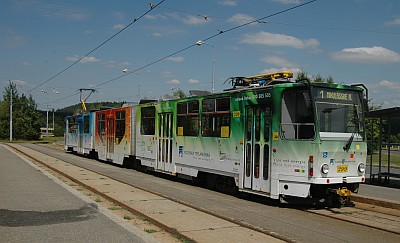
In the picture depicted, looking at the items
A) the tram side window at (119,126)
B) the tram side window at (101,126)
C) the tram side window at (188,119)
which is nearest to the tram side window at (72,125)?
the tram side window at (101,126)

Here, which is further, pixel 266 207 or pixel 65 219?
pixel 266 207

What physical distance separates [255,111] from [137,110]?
31.7ft

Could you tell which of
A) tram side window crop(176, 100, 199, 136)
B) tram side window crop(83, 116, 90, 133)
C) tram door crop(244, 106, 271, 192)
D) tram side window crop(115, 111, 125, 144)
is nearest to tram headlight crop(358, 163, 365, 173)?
tram door crop(244, 106, 271, 192)

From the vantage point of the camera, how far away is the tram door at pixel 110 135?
79.7ft

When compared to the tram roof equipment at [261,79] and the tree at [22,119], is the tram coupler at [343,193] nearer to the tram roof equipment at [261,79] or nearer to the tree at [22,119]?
the tram roof equipment at [261,79]

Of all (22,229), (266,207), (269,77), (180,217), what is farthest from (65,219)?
(269,77)

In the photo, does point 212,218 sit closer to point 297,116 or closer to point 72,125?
point 297,116

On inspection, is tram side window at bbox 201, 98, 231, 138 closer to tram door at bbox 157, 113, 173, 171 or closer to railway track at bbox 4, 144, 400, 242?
railway track at bbox 4, 144, 400, 242

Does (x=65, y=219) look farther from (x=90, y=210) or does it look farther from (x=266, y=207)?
→ (x=266, y=207)

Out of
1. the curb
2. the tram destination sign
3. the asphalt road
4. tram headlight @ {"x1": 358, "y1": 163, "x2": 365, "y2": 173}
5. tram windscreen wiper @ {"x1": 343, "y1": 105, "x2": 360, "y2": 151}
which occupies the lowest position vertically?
the curb

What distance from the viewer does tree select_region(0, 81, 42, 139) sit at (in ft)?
288

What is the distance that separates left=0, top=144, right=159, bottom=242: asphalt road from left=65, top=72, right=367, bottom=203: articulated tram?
3998mm

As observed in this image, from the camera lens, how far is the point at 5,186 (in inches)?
551

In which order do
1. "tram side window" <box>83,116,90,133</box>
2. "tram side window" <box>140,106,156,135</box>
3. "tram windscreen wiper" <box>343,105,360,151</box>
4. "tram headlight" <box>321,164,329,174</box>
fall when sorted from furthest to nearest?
"tram side window" <box>83,116,90,133</box> → "tram side window" <box>140,106,156,135</box> → "tram windscreen wiper" <box>343,105,360,151</box> → "tram headlight" <box>321,164,329,174</box>
